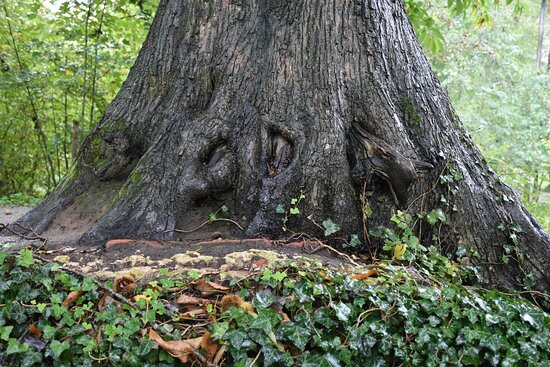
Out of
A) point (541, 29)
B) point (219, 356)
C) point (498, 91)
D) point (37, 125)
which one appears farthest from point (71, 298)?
point (541, 29)

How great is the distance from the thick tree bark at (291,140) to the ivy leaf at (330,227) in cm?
8

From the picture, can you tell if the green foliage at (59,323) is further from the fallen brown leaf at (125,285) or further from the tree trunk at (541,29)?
the tree trunk at (541,29)

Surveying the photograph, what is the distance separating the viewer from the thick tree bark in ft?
12.2

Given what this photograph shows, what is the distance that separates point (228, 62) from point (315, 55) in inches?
27.0

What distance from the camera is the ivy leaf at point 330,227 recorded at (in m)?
3.59

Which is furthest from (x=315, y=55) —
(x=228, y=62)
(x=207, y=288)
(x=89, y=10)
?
(x=89, y=10)

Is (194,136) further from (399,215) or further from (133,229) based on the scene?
(399,215)

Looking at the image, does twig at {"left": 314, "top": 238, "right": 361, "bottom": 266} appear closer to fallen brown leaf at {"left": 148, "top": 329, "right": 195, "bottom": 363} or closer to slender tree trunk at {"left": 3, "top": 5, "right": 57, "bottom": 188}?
fallen brown leaf at {"left": 148, "top": 329, "right": 195, "bottom": 363}

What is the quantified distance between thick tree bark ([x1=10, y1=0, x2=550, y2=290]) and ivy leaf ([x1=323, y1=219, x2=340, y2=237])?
75 millimetres

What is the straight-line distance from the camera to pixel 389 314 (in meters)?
2.69

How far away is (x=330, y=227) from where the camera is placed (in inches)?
142

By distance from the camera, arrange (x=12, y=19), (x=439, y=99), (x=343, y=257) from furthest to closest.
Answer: (x=12, y=19)
(x=439, y=99)
(x=343, y=257)

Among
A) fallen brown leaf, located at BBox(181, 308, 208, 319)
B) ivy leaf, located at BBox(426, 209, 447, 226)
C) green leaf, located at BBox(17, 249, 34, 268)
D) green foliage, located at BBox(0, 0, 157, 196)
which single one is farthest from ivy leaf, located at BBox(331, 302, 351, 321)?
green foliage, located at BBox(0, 0, 157, 196)

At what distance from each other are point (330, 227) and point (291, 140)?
0.70m
